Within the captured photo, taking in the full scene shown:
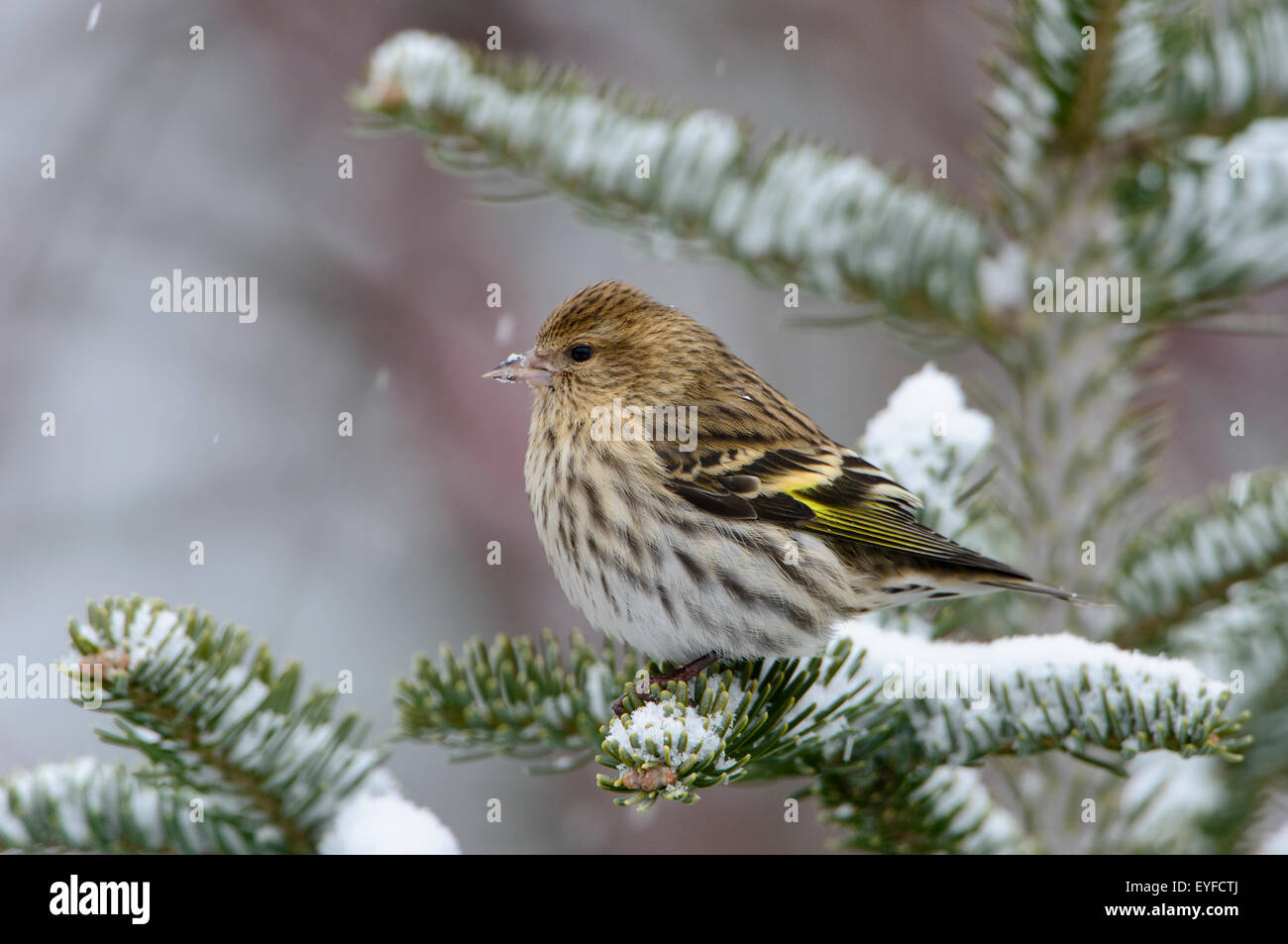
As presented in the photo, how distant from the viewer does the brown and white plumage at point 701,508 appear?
2.15 m

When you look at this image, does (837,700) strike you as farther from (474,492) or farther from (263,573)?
(263,573)

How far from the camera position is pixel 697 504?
2359 millimetres

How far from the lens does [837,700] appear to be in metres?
1.70

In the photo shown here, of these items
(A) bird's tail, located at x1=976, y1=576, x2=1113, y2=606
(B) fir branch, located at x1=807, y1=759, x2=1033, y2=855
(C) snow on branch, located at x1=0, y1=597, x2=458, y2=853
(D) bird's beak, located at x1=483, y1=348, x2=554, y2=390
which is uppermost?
(D) bird's beak, located at x1=483, y1=348, x2=554, y2=390

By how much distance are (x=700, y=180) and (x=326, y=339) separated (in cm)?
243

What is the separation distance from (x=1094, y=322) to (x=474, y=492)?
2.45 metres

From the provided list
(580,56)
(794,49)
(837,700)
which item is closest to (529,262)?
(580,56)

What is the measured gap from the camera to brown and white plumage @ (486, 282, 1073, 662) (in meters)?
2.15

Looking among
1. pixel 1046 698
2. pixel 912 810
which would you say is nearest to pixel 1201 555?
pixel 1046 698

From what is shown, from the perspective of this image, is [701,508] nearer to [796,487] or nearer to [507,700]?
[796,487]

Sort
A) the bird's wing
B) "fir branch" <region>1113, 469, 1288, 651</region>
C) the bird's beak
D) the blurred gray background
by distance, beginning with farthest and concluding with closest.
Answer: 1. the blurred gray background
2. the bird's beak
3. the bird's wing
4. "fir branch" <region>1113, 469, 1288, 651</region>

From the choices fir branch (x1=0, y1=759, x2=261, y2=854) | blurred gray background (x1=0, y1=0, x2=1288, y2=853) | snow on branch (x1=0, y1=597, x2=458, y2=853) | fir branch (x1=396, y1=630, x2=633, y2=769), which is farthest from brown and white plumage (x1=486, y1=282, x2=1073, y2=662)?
blurred gray background (x1=0, y1=0, x2=1288, y2=853)

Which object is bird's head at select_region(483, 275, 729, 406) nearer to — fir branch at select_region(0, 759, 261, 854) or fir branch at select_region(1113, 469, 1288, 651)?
fir branch at select_region(1113, 469, 1288, 651)

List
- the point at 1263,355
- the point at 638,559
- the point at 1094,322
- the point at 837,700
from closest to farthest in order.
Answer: the point at 837,700, the point at 1094,322, the point at 638,559, the point at 1263,355
